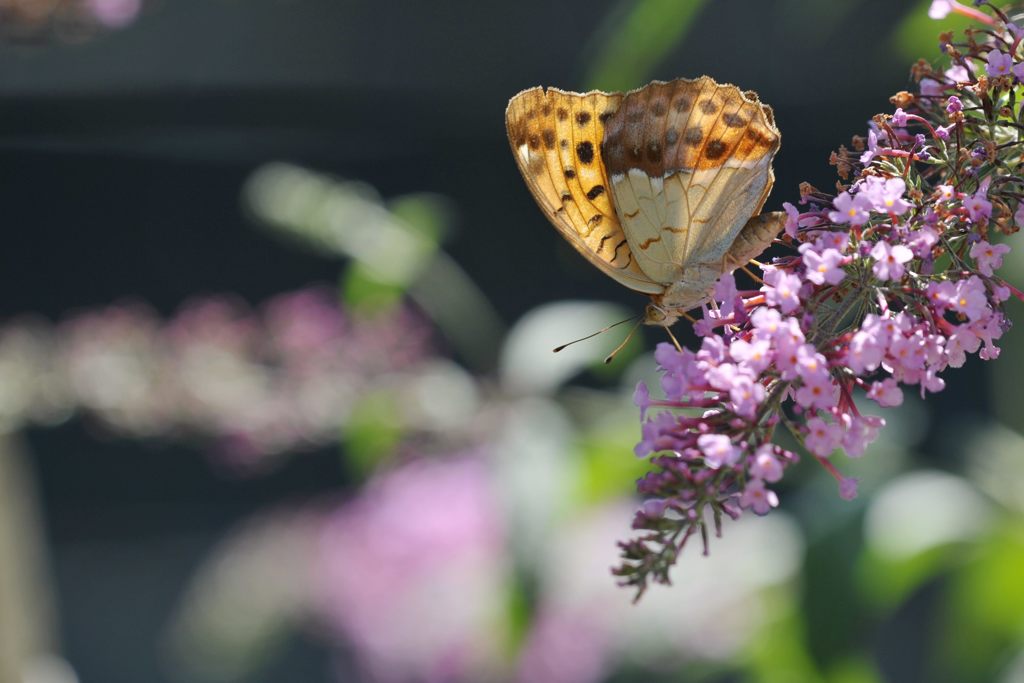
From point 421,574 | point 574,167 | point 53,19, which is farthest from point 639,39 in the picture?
point 421,574

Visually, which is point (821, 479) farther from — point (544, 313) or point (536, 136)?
point (536, 136)

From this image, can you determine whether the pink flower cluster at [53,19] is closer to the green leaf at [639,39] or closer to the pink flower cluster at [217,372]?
the pink flower cluster at [217,372]

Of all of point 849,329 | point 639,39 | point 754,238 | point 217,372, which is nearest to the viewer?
point 849,329

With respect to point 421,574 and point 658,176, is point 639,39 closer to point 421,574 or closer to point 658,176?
point 658,176

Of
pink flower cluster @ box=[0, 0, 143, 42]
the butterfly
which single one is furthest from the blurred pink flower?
the butterfly

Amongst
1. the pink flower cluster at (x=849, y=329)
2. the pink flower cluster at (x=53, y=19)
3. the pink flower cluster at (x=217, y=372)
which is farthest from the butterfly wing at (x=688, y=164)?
the pink flower cluster at (x=53, y=19)
